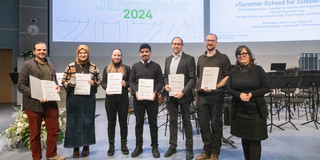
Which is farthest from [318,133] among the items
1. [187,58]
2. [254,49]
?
[254,49]

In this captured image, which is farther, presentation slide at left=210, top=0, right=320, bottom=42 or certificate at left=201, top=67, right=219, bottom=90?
presentation slide at left=210, top=0, right=320, bottom=42

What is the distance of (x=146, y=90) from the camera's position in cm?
283

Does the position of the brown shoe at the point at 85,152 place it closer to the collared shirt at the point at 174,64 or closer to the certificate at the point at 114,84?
the certificate at the point at 114,84

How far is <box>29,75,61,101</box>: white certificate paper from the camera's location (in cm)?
244

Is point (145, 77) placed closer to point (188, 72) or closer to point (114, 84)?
point (114, 84)

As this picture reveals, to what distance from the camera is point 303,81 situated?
429 centimetres

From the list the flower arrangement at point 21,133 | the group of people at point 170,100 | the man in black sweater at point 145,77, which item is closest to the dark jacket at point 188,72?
the group of people at point 170,100

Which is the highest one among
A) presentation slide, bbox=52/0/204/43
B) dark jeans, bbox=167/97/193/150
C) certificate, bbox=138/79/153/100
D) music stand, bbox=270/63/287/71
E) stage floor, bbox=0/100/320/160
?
presentation slide, bbox=52/0/204/43

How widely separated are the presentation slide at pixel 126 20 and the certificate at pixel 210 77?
15.5ft

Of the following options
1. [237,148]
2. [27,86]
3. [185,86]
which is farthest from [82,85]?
[237,148]

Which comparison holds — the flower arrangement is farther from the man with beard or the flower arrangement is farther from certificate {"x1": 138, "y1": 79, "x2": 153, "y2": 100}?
the man with beard

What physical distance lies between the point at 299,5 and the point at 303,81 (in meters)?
3.73

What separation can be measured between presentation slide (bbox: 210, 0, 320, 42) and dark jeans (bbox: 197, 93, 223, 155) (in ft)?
16.3

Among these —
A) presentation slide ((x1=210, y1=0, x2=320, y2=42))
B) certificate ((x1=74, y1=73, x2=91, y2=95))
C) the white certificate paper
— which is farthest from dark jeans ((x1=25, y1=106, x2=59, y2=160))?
presentation slide ((x1=210, y1=0, x2=320, y2=42))
